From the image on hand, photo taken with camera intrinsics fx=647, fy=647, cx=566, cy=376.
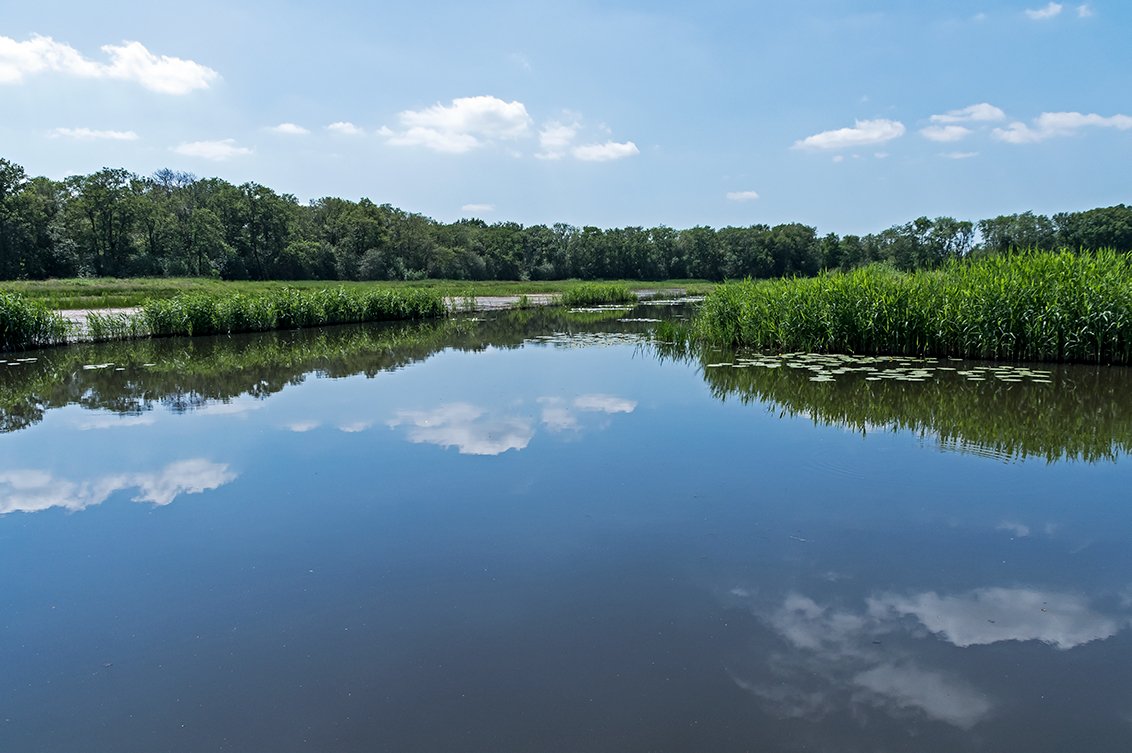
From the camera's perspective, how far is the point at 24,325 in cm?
1506

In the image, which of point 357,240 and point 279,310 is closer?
point 279,310

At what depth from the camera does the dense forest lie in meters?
50.4

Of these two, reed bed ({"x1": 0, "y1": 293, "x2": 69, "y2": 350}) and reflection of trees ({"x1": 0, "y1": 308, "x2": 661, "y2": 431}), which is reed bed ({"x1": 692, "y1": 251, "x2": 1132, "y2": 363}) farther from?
reed bed ({"x1": 0, "y1": 293, "x2": 69, "y2": 350})

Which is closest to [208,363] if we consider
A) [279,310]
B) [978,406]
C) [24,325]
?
[24,325]

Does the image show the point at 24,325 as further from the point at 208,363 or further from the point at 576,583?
the point at 576,583

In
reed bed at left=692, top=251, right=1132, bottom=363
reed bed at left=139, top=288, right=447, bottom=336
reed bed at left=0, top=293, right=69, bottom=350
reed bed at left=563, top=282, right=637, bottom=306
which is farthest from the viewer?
reed bed at left=563, top=282, right=637, bottom=306

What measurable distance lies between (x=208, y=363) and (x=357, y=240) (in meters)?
53.4

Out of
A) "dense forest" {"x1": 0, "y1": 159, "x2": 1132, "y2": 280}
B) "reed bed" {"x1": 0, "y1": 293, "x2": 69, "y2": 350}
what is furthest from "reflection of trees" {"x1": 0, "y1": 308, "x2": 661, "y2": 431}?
"dense forest" {"x1": 0, "y1": 159, "x2": 1132, "y2": 280}

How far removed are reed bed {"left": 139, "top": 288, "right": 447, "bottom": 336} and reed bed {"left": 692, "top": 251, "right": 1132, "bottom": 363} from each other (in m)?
14.4

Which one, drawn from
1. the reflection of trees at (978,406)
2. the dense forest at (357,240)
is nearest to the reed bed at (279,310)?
the reflection of trees at (978,406)

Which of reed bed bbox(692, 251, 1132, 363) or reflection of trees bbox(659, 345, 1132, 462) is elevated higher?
reed bed bbox(692, 251, 1132, 363)

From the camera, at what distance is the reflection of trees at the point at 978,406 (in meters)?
6.22

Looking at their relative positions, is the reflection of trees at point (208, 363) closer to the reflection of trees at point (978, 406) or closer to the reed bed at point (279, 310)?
the reed bed at point (279, 310)

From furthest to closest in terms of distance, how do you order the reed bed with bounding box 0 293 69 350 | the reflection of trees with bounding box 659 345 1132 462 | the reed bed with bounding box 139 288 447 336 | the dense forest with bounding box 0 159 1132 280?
the dense forest with bounding box 0 159 1132 280 < the reed bed with bounding box 139 288 447 336 < the reed bed with bounding box 0 293 69 350 < the reflection of trees with bounding box 659 345 1132 462
